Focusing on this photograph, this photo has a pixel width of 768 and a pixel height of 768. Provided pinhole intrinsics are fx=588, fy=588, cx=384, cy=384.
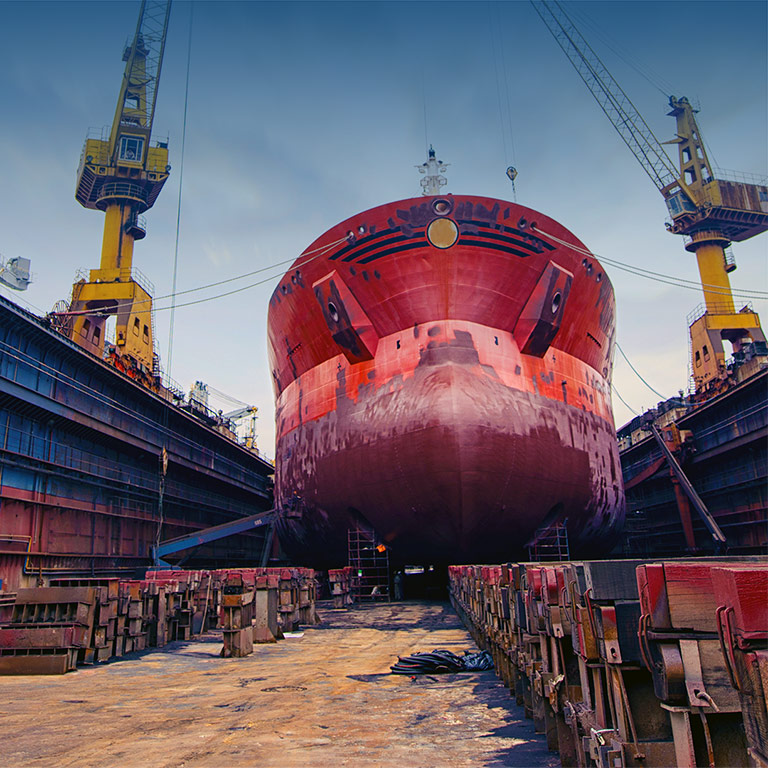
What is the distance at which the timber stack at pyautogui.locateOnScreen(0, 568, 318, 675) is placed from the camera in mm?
8039

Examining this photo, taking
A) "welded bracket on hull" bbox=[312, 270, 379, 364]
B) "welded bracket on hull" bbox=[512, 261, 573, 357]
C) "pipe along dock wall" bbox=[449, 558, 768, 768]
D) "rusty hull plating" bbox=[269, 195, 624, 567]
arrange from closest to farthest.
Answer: "pipe along dock wall" bbox=[449, 558, 768, 768]
"rusty hull plating" bbox=[269, 195, 624, 567]
"welded bracket on hull" bbox=[512, 261, 573, 357]
"welded bracket on hull" bbox=[312, 270, 379, 364]

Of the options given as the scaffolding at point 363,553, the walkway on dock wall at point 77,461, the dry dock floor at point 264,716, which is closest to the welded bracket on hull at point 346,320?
the scaffolding at point 363,553

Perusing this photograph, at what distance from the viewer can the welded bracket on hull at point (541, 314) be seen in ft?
52.0

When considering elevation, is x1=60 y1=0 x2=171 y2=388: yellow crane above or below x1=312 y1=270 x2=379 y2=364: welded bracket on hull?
above

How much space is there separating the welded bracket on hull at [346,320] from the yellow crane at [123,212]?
12.4m

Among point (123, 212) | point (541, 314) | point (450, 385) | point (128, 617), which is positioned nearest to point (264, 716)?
point (128, 617)

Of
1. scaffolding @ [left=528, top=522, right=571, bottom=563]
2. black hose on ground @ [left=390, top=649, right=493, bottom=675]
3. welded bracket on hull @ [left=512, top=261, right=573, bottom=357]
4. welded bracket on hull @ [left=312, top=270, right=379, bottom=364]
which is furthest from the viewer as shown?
welded bracket on hull @ [left=312, top=270, right=379, bottom=364]

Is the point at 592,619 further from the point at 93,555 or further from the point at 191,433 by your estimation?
the point at 191,433

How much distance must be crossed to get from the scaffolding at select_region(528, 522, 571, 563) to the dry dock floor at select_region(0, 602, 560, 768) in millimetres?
7368

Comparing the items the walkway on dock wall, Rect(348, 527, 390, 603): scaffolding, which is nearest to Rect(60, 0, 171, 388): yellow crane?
the walkway on dock wall

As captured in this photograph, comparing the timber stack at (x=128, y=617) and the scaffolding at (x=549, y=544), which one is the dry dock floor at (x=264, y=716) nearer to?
the timber stack at (x=128, y=617)

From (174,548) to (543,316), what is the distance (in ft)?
46.2

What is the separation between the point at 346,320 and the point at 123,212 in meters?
21.4

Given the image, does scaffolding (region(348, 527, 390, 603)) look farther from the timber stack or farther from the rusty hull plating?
the timber stack
